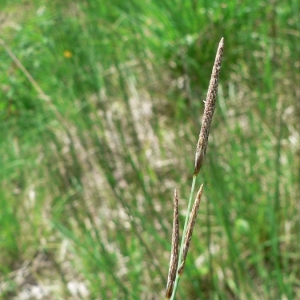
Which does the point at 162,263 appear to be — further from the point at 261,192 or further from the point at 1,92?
the point at 1,92

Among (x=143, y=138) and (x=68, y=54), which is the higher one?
(x=68, y=54)

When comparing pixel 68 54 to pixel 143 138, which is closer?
pixel 68 54

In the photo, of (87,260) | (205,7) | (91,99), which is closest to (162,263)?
(87,260)

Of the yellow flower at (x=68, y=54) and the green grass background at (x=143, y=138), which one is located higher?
the yellow flower at (x=68, y=54)

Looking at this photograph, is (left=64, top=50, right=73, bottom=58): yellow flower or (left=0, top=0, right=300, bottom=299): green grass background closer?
(left=0, top=0, right=300, bottom=299): green grass background

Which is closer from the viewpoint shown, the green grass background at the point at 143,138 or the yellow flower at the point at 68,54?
the green grass background at the point at 143,138

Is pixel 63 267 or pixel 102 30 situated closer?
pixel 63 267

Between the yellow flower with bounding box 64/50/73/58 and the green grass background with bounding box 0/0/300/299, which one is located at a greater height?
the yellow flower with bounding box 64/50/73/58

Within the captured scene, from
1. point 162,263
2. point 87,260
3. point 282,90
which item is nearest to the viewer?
point 162,263
